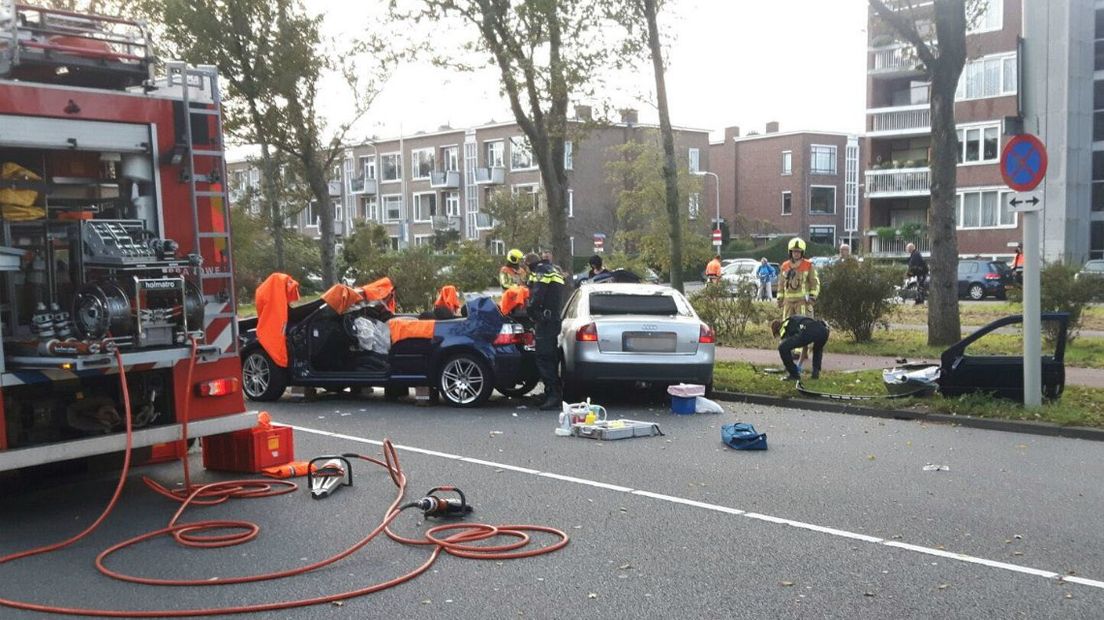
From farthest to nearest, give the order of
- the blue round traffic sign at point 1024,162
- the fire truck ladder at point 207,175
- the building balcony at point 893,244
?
1. the building balcony at point 893,244
2. the blue round traffic sign at point 1024,162
3. the fire truck ladder at point 207,175

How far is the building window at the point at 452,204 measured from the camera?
246 feet

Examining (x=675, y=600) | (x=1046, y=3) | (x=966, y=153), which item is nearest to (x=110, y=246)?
(x=675, y=600)

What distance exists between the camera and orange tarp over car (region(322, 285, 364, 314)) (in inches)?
477

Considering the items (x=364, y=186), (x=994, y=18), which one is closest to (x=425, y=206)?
(x=364, y=186)

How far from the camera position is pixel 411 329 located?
12.3 m

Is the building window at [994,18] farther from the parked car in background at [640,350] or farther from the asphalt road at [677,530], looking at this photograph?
the asphalt road at [677,530]

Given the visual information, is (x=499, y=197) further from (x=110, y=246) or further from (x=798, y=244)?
(x=110, y=246)

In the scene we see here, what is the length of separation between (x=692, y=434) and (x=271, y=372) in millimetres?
5508

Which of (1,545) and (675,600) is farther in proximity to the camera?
(1,545)

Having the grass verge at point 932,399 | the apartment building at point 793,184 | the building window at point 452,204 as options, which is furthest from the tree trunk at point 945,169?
the building window at point 452,204

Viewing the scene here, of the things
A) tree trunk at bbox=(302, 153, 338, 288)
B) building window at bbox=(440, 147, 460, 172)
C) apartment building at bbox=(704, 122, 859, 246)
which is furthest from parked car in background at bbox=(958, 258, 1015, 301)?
building window at bbox=(440, 147, 460, 172)

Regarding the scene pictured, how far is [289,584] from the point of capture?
18.3 ft

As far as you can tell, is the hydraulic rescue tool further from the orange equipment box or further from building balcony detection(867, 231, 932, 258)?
building balcony detection(867, 231, 932, 258)

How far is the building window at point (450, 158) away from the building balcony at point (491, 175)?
485 centimetres
